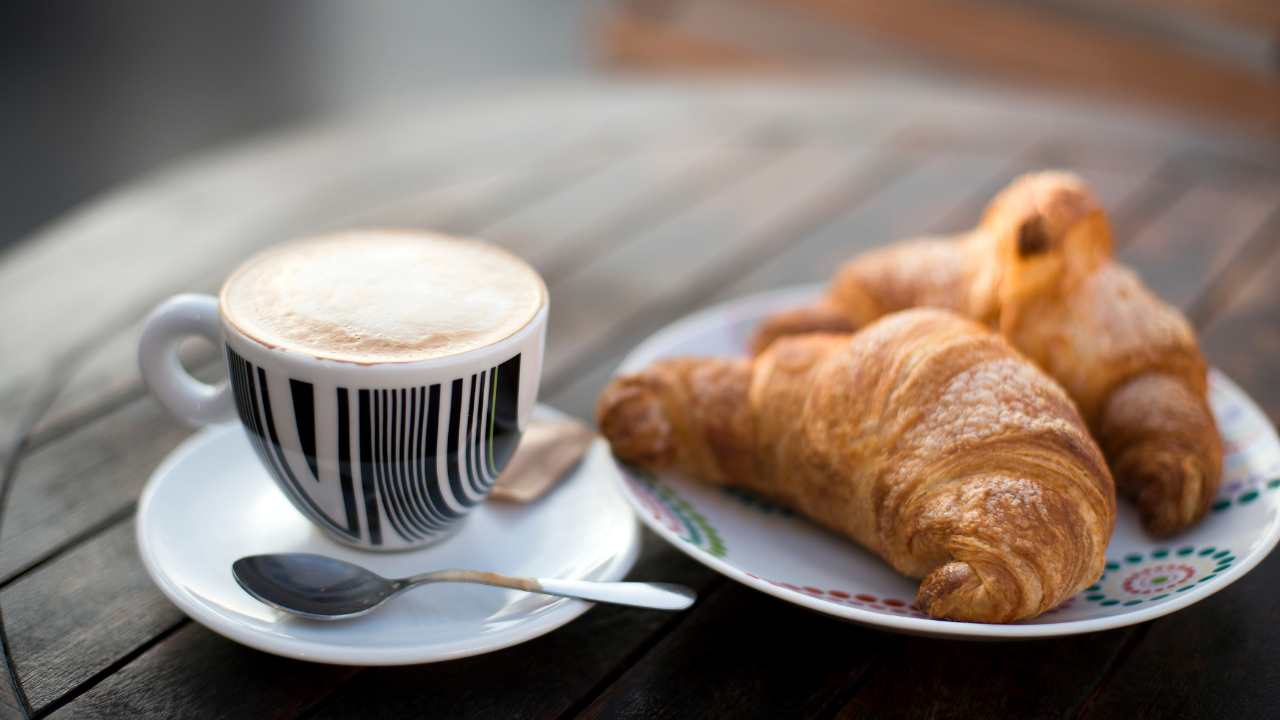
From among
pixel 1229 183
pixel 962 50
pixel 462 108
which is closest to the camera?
pixel 1229 183

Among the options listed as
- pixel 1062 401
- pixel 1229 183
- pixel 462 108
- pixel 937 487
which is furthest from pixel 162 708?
pixel 1229 183

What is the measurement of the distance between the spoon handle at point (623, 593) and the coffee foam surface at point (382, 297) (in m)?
0.17

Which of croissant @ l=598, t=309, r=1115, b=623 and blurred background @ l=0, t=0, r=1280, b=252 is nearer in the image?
croissant @ l=598, t=309, r=1115, b=623

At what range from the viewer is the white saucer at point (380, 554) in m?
0.71

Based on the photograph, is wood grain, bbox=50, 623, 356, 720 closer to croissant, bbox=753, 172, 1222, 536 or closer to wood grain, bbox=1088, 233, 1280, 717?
wood grain, bbox=1088, 233, 1280, 717

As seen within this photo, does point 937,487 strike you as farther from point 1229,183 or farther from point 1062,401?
point 1229,183

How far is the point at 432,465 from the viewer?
0.77 meters

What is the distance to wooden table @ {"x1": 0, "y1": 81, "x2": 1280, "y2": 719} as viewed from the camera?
0.72 metres

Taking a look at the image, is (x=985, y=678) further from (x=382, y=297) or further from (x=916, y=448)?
(x=382, y=297)

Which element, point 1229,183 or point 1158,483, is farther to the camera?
point 1229,183

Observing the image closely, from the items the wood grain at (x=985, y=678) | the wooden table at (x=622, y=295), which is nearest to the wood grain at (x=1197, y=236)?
the wooden table at (x=622, y=295)

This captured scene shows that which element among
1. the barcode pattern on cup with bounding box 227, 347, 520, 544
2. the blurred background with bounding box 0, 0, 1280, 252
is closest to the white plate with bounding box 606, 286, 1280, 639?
the barcode pattern on cup with bounding box 227, 347, 520, 544

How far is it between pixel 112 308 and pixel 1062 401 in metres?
0.97

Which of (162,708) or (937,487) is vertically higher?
(937,487)
